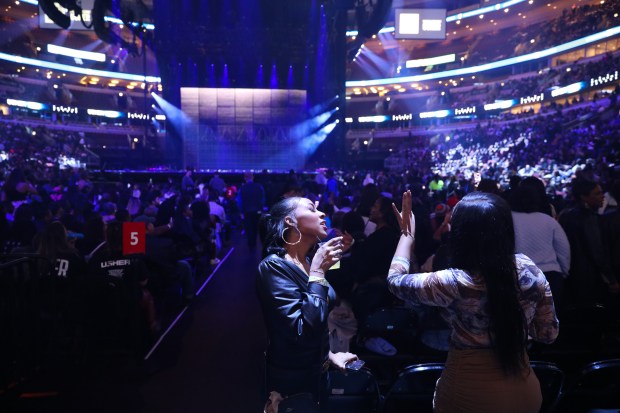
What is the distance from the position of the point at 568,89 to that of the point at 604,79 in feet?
14.6

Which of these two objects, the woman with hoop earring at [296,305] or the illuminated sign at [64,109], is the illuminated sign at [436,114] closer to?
the illuminated sign at [64,109]

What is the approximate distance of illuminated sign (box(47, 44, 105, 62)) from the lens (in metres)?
40.9

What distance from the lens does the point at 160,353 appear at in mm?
4391

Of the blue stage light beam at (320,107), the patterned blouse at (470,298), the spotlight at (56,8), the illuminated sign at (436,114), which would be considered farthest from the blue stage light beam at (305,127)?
Answer: the patterned blouse at (470,298)

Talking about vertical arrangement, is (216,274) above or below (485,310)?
below

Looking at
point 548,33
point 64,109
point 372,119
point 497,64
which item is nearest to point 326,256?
point 64,109

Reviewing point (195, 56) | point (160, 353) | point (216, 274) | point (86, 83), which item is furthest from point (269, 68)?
point (86, 83)

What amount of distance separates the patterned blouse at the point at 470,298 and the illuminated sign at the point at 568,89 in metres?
31.5

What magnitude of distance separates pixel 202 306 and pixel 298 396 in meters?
4.38

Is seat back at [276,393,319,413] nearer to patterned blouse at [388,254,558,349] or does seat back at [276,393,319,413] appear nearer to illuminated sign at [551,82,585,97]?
patterned blouse at [388,254,558,349]

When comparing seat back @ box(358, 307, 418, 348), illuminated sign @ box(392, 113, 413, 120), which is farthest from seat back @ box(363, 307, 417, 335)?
illuminated sign @ box(392, 113, 413, 120)

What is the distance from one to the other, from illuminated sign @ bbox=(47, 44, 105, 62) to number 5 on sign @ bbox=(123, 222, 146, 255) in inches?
1756

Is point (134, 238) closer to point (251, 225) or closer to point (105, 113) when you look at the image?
point (251, 225)

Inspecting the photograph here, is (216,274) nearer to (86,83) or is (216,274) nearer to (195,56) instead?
(195,56)
